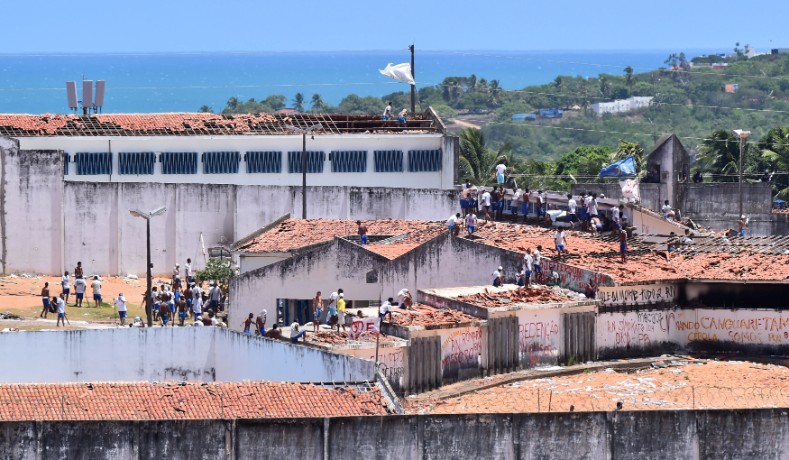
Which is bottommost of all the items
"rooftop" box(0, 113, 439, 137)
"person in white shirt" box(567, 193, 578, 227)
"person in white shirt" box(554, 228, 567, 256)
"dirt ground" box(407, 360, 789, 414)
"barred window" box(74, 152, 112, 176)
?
"dirt ground" box(407, 360, 789, 414)

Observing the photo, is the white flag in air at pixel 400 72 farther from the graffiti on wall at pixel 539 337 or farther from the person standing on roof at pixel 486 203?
the graffiti on wall at pixel 539 337

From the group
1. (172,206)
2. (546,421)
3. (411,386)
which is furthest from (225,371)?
(172,206)

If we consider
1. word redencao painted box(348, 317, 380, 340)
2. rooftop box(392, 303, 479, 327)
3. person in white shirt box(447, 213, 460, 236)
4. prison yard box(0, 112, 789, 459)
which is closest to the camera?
prison yard box(0, 112, 789, 459)

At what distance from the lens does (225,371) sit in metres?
51.6

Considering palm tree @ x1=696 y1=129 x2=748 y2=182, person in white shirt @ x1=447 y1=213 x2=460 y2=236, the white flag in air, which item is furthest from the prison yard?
palm tree @ x1=696 y1=129 x2=748 y2=182

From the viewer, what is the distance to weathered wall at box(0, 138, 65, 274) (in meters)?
75.0

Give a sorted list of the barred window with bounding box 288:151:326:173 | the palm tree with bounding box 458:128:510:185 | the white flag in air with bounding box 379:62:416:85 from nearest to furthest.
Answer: the barred window with bounding box 288:151:326:173
the white flag in air with bounding box 379:62:416:85
the palm tree with bounding box 458:128:510:185

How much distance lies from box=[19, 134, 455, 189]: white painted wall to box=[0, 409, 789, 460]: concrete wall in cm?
3918

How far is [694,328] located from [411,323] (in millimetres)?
9870

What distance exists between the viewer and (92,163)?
263 ft

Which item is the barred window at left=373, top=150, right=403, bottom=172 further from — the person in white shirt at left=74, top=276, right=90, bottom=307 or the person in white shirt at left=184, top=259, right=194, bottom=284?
the person in white shirt at left=74, top=276, right=90, bottom=307

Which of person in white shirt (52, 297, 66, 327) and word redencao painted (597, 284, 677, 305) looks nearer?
word redencao painted (597, 284, 677, 305)

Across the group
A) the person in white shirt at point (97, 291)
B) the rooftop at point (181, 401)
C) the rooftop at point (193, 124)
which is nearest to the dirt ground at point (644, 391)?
the rooftop at point (181, 401)

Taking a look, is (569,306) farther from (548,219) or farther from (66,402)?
(66,402)
